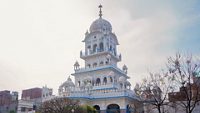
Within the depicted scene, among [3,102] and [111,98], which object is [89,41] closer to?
[111,98]

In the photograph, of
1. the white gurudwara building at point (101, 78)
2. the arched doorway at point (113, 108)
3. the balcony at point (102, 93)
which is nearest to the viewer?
the balcony at point (102, 93)

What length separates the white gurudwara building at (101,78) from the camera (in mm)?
41094

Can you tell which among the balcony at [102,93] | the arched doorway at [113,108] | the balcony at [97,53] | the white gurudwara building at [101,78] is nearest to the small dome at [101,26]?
the white gurudwara building at [101,78]

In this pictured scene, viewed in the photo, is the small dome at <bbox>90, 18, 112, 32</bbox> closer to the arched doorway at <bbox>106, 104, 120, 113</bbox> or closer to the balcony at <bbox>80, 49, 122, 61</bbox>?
the balcony at <bbox>80, 49, 122, 61</bbox>

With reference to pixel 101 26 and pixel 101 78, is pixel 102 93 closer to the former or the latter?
pixel 101 78

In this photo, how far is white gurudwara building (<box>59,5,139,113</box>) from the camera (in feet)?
135

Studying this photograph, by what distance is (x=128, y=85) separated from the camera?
4691 centimetres

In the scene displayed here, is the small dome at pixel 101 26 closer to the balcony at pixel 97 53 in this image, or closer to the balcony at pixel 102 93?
the balcony at pixel 97 53

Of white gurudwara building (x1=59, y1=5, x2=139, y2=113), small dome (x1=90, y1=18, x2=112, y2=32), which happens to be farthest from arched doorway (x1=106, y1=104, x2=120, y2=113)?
small dome (x1=90, y1=18, x2=112, y2=32)

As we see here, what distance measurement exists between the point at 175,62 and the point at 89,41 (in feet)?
94.3

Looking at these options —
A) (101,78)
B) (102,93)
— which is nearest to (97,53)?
(101,78)

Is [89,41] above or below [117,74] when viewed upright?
above

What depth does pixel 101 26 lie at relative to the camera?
5428 cm

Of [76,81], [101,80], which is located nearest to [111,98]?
[101,80]
